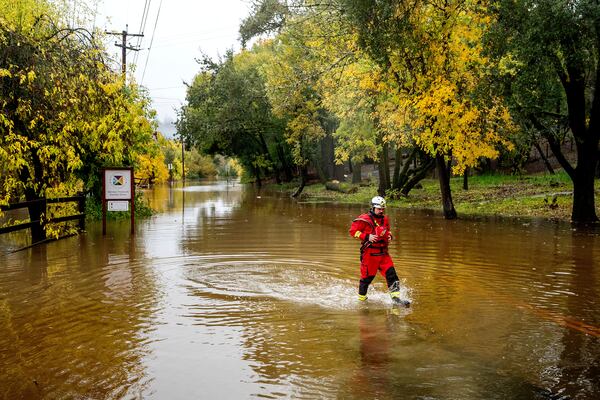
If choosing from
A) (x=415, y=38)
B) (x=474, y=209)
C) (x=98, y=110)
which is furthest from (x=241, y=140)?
(x=98, y=110)

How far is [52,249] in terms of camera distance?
14430 mm

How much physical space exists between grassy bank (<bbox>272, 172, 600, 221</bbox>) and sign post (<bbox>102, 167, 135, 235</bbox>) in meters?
13.1

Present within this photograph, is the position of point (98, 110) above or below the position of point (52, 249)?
above

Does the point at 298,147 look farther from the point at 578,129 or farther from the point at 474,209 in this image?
the point at 578,129

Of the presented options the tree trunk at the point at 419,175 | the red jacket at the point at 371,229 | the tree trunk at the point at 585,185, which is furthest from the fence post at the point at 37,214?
the tree trunk at the point at 419,175

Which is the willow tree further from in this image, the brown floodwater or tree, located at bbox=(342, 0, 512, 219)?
tree, located at bbox=(342, 0, 512, 219)

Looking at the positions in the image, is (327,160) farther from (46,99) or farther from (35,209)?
(46,99)

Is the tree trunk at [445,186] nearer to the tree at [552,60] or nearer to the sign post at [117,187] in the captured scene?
the tree at [552,60]

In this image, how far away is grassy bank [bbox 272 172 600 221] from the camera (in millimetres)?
23089

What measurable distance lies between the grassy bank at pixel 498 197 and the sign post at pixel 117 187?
1312cm

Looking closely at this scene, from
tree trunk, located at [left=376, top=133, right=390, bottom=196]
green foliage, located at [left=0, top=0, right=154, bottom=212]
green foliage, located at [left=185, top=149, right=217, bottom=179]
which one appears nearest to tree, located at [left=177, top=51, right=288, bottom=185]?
tree trunk, located at [left=376, top=133, right=390, bottom=196]

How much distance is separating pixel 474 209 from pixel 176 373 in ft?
69.6

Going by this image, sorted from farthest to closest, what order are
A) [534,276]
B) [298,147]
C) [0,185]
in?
1. [298,147]
2. [0,185]
3. [534,276]

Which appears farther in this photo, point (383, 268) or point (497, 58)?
point (497, 58)
